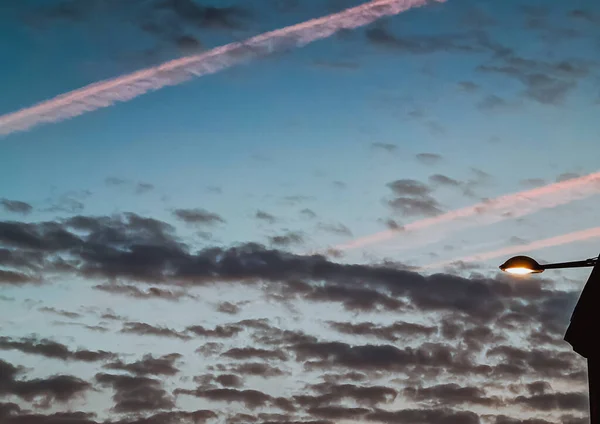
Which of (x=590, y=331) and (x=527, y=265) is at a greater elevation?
(x=527, y=265)

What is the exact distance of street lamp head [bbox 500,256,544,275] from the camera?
14.9m

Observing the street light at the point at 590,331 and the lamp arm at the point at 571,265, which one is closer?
the lamp arm at the point at 571,265

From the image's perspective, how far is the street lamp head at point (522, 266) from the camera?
14883 mm

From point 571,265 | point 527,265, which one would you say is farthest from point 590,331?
point 527,265

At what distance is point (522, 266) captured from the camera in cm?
1495

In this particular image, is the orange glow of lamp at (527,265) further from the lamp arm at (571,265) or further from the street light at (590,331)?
the street light at (590,331)

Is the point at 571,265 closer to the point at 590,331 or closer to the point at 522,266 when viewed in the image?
the point at 522,266

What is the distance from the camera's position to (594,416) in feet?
62.8

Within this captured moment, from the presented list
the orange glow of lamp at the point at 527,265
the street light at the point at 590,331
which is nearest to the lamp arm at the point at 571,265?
the orange glow of lamp at the point at 527,265

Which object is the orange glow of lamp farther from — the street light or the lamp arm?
the street light

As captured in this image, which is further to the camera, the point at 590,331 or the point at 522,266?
the point at 590,331

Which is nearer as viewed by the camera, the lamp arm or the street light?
the lamp arm

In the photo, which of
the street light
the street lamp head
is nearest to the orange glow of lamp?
the street lamp head

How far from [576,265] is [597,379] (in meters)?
5.68
